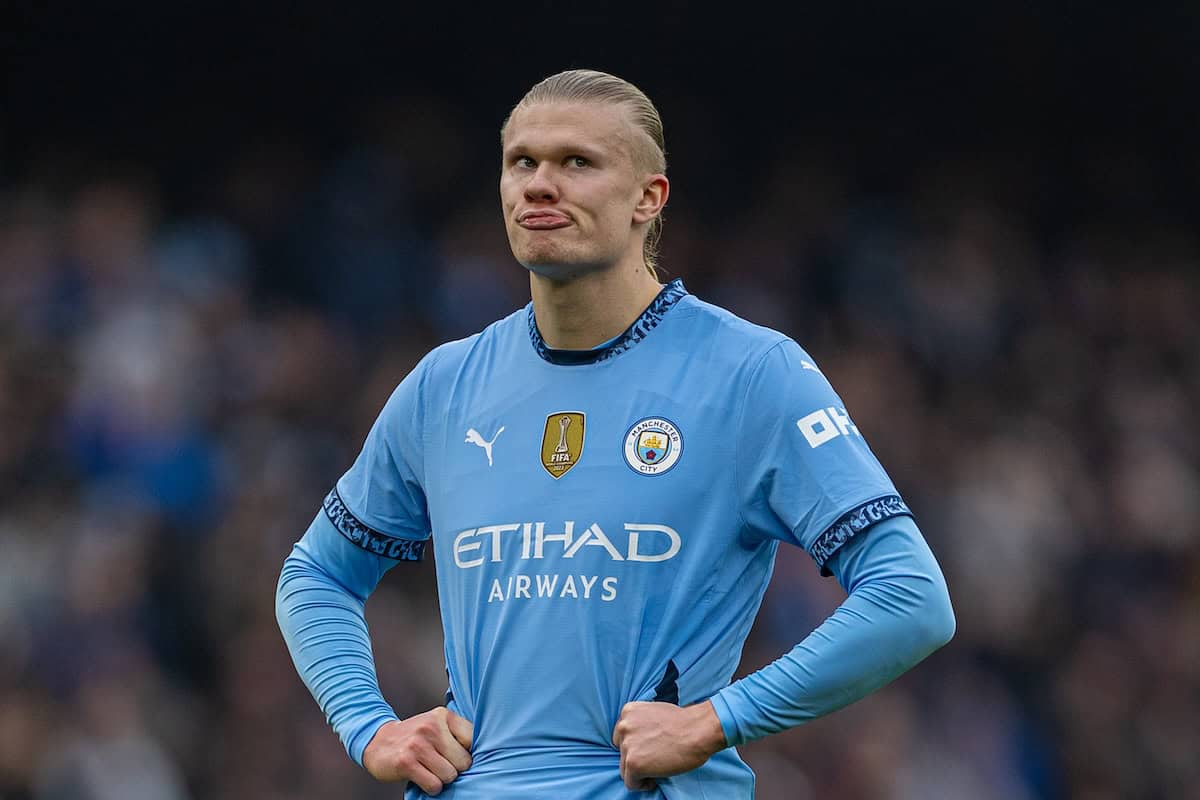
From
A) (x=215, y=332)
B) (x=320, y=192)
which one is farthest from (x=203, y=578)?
(x=320, y=192)

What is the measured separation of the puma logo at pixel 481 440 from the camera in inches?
161

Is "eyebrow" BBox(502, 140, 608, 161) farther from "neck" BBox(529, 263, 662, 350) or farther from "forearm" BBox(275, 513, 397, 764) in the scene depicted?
"forearm" BBox(275, 513, 397, 764)

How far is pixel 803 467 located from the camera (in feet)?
12.5

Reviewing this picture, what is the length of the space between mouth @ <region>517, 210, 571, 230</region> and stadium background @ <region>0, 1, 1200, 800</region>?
549 centimetres

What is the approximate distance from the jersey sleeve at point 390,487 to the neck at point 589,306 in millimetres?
372

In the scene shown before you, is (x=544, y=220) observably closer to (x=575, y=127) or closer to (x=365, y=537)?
(x=575, y=127)

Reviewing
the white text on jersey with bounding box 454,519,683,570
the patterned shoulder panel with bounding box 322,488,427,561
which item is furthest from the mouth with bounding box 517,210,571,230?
the patterned shoulder panel with bounding box 322,488,427,561

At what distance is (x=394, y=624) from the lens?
9.68 metres

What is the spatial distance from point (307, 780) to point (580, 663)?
5376 millimetres

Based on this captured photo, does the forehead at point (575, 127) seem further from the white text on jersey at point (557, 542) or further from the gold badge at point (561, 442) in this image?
the white text on jersey at point (557, 542)

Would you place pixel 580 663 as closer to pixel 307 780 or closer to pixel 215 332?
pixel 307 780

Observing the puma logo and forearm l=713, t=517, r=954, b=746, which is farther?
the puma logo

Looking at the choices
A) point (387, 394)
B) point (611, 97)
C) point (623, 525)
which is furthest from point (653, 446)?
point (387, 394)

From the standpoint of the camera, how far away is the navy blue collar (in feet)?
13.5
